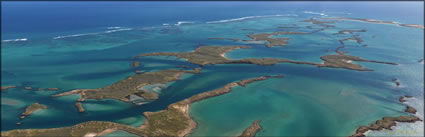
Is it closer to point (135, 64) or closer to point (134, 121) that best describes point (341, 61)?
point (135, 64)

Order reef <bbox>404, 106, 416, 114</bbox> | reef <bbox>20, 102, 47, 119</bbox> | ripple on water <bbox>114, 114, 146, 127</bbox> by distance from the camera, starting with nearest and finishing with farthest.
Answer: ripple on water <bbox>114, 114, 146, 127</bbox>, reef <bbox>20, 102, 47, 119</bbox>, reef <bbox>404, 106, 416, 114</bbox>

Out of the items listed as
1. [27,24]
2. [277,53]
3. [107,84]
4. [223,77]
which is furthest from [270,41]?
[27,24]

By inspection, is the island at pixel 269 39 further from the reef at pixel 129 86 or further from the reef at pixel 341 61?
the reef at pixel 129 86

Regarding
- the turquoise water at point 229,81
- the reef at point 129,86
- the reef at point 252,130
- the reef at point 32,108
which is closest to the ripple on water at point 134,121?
the turquoise water at point 229,81

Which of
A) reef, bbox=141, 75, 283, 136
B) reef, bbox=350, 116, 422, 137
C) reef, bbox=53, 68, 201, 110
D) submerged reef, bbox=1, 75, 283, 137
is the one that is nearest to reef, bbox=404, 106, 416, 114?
reef, bbox=350, 116, 422, 137

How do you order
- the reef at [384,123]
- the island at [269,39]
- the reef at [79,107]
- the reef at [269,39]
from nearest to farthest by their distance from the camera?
the reef at [384,123] < the reef at [79,107] < the reef at [269,39] < the island at [269,39]

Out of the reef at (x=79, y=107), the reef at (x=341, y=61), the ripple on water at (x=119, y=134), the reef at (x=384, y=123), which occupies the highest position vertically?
the reef at (x=341, y=61)

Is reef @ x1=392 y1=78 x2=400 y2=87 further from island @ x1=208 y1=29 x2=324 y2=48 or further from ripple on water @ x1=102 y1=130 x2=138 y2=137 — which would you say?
ripple on water @ x1=102 y1=130 x2=138 y2=137
